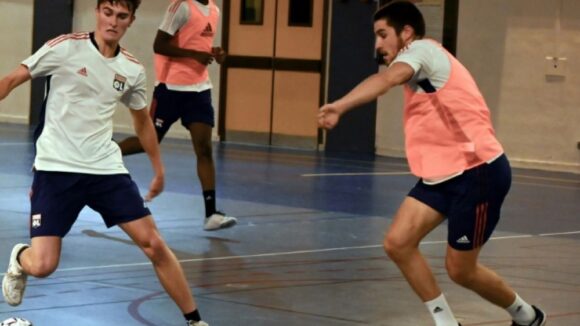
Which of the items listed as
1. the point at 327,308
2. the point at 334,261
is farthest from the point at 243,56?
the point at 327,308

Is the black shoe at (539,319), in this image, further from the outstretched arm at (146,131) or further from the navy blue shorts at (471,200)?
the outstretched arm at (146,131)

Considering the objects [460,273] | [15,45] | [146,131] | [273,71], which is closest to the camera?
[460,273]

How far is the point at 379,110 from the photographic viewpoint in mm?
19281

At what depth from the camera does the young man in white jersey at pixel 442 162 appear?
260 inches

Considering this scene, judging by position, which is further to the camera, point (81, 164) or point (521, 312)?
point (521, 312)

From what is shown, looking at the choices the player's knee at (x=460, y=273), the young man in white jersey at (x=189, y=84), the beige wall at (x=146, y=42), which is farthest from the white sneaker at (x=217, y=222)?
the beige wall at (x=146, y=42)

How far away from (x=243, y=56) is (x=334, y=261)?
36.7 ft

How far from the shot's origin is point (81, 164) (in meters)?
6.54

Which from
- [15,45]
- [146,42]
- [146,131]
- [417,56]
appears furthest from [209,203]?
[15,45]

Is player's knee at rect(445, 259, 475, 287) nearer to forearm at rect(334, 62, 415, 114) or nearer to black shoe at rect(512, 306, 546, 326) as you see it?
black shoe at rect(512, 306, 546, 326)

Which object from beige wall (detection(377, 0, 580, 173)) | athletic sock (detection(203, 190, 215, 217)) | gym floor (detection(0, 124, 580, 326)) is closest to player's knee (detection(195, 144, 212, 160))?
athletic sock (detection(203, 190, 215, 217))

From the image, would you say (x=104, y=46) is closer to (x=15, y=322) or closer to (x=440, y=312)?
(x=15, y=322)

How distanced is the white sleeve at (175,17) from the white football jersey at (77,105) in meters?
4.21

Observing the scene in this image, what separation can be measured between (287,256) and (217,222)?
1310mm
